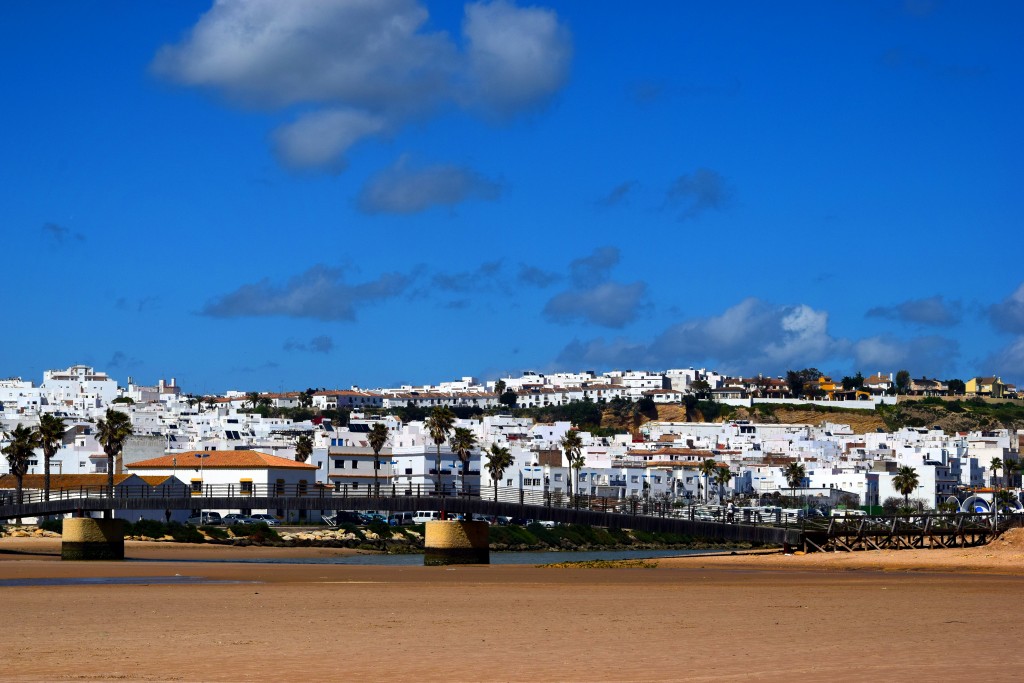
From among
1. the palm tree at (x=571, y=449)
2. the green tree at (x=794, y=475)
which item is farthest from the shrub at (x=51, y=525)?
the green tree at (x=794, y=475)

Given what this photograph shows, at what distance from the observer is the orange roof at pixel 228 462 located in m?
102

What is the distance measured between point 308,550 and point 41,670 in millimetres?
61363

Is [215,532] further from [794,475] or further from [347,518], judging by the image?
[794,475]

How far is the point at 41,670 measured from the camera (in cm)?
1612

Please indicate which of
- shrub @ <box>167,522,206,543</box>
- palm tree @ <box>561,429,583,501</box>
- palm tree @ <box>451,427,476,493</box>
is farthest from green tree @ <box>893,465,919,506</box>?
shrub @ <box>167,522,206,543</box>

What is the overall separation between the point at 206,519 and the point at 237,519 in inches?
86.6

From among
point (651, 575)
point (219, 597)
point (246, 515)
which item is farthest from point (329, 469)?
point (219, 597)

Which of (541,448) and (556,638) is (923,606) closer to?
(556,638)

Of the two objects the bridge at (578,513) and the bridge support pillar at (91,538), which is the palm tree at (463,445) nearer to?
the bridge at (578,513)

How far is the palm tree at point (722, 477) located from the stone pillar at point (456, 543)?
304 ft

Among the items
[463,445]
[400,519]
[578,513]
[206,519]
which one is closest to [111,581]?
[578,513]

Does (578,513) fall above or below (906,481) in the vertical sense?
below

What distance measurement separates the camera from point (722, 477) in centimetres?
13950

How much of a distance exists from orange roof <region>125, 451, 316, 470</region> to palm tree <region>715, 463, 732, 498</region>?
152 ft
